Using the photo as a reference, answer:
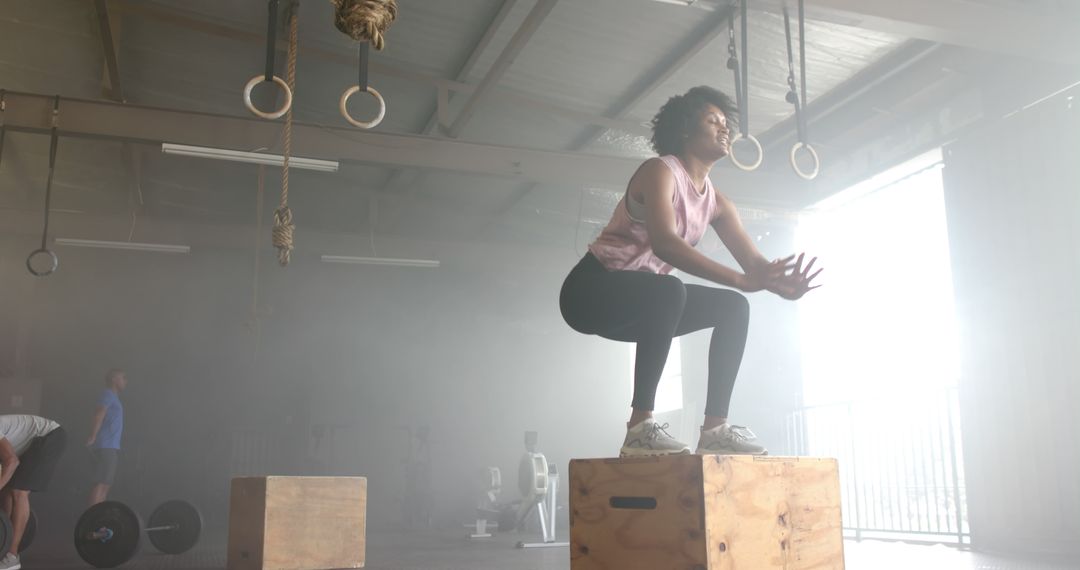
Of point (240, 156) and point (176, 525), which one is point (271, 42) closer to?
point (240, 156)

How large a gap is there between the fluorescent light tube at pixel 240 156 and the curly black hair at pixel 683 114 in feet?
13.5

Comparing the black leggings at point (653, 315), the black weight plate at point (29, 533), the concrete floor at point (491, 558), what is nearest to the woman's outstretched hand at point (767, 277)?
the black leggings at point (653, 315)

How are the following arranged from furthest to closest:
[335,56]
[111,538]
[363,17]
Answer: [335,56], [111,538], [363,17]

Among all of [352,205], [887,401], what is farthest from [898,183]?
[352,205]

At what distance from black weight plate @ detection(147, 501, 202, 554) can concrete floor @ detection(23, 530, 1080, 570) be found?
0.29ft

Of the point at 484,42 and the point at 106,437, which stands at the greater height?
the point at 484,42

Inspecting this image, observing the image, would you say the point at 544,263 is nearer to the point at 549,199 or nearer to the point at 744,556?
the point at 549,199

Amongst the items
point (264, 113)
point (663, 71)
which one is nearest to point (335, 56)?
point (663, 71)

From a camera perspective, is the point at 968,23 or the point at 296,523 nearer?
the point at 296,523

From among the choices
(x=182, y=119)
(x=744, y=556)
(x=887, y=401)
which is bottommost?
(x=744, y=556)

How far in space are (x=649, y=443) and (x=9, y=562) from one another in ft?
12.1

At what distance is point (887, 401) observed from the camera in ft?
21.2

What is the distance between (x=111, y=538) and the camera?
476 centimetres

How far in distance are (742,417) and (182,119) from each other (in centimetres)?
552
